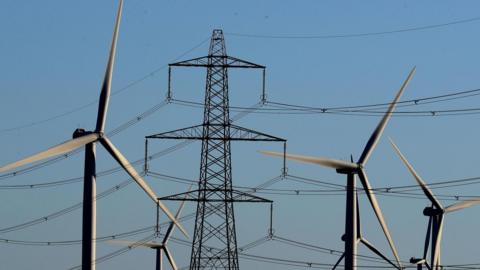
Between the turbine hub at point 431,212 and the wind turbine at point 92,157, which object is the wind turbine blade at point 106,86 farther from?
the turbine hub at point 431,212

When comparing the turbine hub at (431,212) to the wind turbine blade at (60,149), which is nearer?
the wind turbine blade at (60,149)

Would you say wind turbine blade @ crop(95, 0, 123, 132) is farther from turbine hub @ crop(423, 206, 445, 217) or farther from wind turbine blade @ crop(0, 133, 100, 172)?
turbine hub @ crop(423, 206, 445, 217)

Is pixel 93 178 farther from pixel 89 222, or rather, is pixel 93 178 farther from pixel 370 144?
pixel 370 144

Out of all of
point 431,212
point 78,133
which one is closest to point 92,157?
point 78,133

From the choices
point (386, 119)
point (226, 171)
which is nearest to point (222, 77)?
point (226, 171)

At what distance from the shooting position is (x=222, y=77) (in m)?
156

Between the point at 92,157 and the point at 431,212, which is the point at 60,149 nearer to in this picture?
the point at 92,157

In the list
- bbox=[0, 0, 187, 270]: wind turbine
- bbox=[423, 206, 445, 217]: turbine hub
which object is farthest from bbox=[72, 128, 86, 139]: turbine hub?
bbox=[423, 206, 445, 217]: turbine hub

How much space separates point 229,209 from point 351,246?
14508 mm

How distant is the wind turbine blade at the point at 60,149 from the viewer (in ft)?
420

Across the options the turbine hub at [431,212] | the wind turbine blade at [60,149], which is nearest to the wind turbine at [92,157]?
the wind turbine blade at [60,149]

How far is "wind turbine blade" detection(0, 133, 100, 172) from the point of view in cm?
12788

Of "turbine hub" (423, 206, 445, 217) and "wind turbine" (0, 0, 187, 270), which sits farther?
"turbine hub" (423, 206, 445, 217)

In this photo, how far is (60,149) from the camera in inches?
5251
